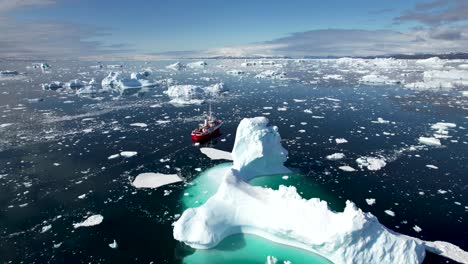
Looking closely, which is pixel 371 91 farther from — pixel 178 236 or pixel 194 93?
pixel 178 236

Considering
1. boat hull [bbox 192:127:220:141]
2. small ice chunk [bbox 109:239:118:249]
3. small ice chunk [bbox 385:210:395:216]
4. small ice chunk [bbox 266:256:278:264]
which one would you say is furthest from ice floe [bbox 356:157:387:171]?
small ice chunk [bbox 109:239:118:249]

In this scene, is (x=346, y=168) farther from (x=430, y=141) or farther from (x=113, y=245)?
(x=113, y=245)

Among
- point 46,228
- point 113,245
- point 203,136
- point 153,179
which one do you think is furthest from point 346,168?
point 46,228

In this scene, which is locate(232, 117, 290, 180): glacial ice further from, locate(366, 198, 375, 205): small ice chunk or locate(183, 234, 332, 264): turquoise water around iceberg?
locate(183, 234, 332, 264): turquoise water around iceberg

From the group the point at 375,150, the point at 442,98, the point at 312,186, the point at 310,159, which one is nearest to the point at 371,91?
the point at 442,98

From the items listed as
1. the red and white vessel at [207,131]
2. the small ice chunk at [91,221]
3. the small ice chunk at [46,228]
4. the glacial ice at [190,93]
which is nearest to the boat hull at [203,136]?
the red and white vessel at [207,131]

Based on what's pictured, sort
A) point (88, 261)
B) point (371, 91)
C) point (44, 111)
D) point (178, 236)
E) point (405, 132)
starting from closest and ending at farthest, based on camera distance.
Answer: point (88, 261) < point (178, 236) < point (405, 132) < point (44, 111) < point (371, 91)

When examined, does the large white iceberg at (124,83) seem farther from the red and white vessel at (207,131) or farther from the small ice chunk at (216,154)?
the small ice chunk at (216,154)

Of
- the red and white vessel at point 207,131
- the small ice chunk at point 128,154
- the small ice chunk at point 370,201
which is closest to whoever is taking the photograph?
the small ice chunk at point 370,201
